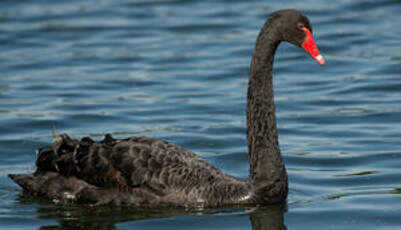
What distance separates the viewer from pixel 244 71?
13.9 metres

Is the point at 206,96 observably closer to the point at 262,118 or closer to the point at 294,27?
the point at 262,118

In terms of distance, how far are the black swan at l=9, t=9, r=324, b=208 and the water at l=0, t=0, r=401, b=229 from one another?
0.13 m

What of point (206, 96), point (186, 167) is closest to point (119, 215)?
point (186, 167)

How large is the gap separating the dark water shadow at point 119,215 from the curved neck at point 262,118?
0.29 m

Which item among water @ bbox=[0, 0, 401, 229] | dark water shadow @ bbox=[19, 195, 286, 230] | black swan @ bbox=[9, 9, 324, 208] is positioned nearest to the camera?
dark water shadow @ bbox=[19, 195, 286, 230]

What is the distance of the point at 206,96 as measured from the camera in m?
12.4

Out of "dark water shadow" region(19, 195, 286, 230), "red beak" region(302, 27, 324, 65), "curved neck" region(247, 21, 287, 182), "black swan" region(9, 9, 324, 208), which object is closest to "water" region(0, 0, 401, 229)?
Answer: "dark water shadow" region(19, 195, 286, 230)

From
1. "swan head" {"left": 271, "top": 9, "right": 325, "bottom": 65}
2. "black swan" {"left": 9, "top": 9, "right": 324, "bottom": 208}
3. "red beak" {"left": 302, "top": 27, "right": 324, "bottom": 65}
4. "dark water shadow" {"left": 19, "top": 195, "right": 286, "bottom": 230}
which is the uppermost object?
"swan head" {"left": 271, "top": 9, "right": 325, "bottom": 65}

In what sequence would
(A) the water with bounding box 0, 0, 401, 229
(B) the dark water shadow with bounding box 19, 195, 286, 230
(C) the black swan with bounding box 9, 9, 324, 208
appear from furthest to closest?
(A) the water with bounding box 0, 0, 401, 229 < (C) the black swan with bounding box 9, 9, 324, 208 < (B) the dark water shadow with bounding box 19, 195, 286, 230

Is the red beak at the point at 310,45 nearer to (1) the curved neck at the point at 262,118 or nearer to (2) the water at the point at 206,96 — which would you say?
(1) the curved neck at the point at 262,118

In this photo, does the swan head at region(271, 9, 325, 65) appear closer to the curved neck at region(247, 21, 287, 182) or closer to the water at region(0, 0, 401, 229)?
the curved neck at region(247, 21, 287, 182)

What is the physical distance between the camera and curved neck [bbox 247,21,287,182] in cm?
715

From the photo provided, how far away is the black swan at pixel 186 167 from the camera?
710 centimetres

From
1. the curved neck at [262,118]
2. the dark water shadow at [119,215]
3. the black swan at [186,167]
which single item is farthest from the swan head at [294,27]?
the dark water shadow at [119,215]
